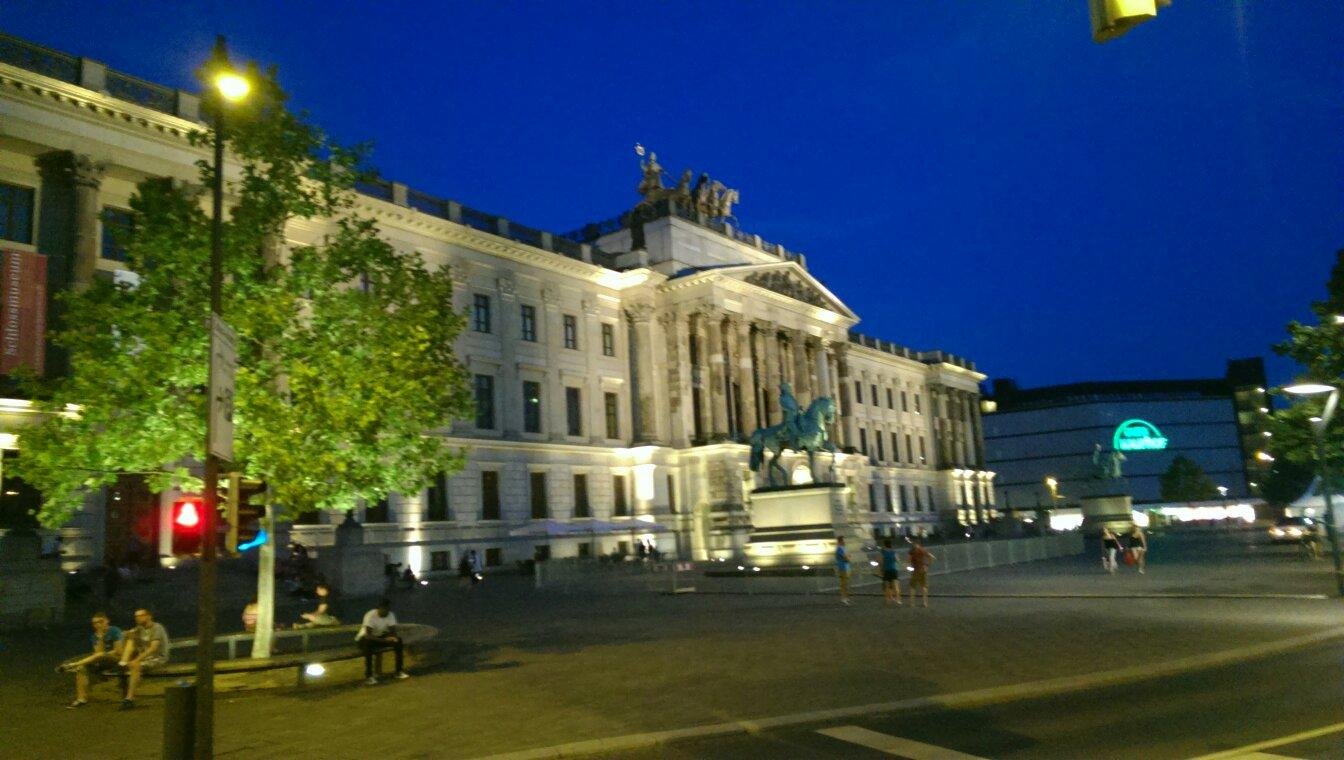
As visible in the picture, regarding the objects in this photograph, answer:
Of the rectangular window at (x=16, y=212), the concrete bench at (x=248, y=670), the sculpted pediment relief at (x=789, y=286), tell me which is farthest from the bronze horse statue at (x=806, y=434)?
the rectangular window at (x=16, y=212)

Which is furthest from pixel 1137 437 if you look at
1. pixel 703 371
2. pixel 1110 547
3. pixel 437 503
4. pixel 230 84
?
pixel 230 84

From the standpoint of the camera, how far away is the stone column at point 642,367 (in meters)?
59.1

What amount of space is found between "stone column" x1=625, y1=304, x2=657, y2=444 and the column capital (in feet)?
106

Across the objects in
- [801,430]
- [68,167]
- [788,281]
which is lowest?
[801,430]

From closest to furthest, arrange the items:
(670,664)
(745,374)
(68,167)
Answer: (670,664)
(68,167)
(745,374)

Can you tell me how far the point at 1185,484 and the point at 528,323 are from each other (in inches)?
3931

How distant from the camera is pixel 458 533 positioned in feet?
155

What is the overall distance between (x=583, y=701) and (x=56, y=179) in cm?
3217

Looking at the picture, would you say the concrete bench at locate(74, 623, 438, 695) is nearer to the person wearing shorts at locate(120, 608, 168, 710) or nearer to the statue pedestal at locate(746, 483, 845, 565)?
the person wearing shorts at locate(120, 608, 168, 710)

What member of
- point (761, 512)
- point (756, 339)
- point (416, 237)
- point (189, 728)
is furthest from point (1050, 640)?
point (756, 339)

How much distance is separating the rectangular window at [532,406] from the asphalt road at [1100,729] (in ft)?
142

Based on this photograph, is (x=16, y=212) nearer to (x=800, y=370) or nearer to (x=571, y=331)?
(x=571, y=331)

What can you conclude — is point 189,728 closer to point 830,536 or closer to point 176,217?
point 176,217

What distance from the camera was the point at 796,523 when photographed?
39188 mm
